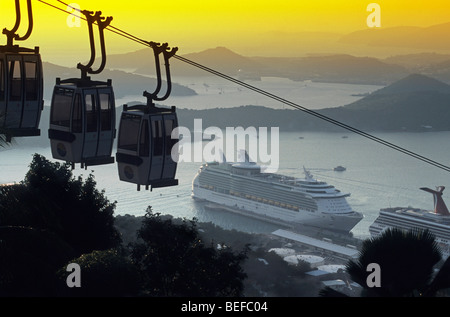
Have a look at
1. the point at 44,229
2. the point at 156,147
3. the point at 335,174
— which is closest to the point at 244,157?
the point at 335,174

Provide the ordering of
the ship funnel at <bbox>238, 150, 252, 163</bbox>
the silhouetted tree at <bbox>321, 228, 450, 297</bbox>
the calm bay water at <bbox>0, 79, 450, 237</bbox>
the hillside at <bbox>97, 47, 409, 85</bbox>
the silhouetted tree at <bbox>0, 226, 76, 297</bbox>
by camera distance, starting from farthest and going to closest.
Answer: the hillside at <bbox>97, 47, 409, 85</bbox>
the ship funnel at <bbox>238, 150, 252, 163</bbox>
the calm bay water at <bbox>0, 79, 450, 237</bbox>
the silhouetted tree at <bbox>0, 226, 76, 297</bbox>
the silhouetted tree at <bbox>321, 228, 450, 297</bbox>

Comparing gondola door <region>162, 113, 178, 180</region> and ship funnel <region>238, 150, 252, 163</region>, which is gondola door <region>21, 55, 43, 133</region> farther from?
ship funnel <region>238, 150, 252, 163</region>

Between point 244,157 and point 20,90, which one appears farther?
point 244,157

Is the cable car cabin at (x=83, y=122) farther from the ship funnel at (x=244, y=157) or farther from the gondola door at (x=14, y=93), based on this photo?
the ship funnel at (x=244, y=157)

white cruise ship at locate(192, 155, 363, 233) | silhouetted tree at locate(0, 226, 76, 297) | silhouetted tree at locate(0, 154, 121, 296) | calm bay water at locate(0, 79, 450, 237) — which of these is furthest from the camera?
calm bay water at locate(0, 79, 450, 237)

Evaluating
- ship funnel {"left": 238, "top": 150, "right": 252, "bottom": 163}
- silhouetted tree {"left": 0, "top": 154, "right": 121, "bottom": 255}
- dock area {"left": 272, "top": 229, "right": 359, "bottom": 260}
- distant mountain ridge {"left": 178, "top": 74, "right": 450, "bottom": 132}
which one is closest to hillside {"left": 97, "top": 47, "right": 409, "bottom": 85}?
distant mountain ridge {"left": 178, "top": 74, "right": 450, "bottom": 132}

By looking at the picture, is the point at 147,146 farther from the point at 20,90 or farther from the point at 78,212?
the point at 78,212
